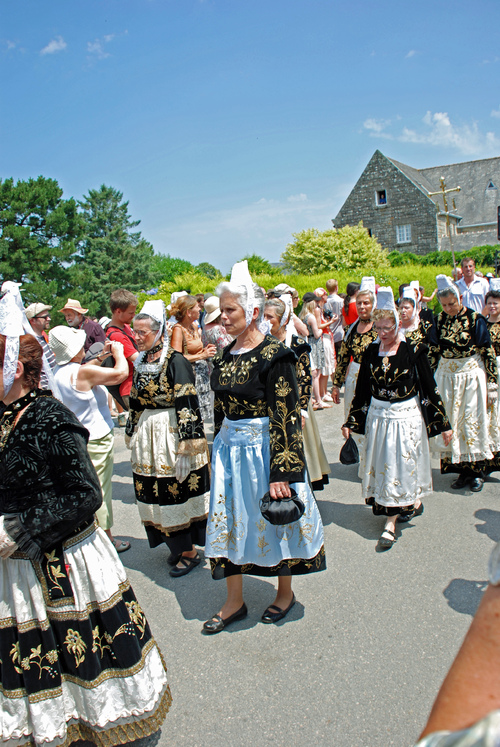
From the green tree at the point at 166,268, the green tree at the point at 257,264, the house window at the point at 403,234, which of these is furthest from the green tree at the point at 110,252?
the house window at the point at 403,234

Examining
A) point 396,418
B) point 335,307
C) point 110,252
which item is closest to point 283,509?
point 396,418

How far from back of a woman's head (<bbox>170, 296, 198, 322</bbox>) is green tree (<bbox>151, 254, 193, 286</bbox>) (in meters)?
41.5

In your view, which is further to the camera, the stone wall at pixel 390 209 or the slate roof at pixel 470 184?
the slate roof at pixel 470 184

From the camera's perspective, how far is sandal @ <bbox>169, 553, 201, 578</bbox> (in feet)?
13.3

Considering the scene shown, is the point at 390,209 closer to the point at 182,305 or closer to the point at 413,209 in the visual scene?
the point at 413,209

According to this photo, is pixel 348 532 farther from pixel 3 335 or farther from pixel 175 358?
pixel 3 335

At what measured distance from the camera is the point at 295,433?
2922mm

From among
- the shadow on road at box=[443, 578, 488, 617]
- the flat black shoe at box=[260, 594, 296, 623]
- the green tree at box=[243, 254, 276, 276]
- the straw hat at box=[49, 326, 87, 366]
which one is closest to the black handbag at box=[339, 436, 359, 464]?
the shadow on road at box=[443, 578, 488, 617]

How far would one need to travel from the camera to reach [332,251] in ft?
93.3

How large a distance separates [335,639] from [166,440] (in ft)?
5.79

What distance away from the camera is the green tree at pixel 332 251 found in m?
27.5

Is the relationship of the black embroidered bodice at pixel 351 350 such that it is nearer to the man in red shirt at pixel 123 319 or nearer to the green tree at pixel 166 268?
the man in red shirt at pixel 123 319

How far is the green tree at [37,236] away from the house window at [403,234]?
24.9 m

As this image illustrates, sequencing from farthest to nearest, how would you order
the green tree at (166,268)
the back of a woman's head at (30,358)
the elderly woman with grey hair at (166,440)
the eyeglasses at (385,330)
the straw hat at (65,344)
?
the green tree at (166,268), the eyeglasses at (385,330), the elderly woman with grey hair at (166,440), the straw hat at (65,344), the back of a woman's head at (30,358)
